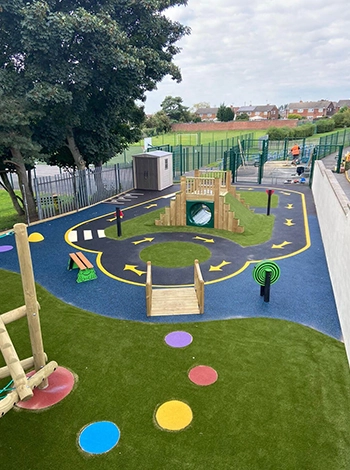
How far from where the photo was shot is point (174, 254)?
43.4 feet

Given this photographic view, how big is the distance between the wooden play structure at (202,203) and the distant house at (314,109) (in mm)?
119051

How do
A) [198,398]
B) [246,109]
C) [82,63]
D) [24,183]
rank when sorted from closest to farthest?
[198,398] < [82,63] < [24,183] < [246,109]

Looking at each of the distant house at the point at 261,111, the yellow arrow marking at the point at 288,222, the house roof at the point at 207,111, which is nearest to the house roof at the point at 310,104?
the distant house at the point at 261,111

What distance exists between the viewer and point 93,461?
16.5ft

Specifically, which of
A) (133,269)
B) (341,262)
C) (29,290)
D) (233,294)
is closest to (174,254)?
(133,269)

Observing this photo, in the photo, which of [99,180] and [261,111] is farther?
[261,111]

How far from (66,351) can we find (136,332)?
62.7 inches

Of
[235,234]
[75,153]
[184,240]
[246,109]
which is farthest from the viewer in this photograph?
[246,109]

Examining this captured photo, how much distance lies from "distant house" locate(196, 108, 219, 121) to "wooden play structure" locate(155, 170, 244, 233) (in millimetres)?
122676

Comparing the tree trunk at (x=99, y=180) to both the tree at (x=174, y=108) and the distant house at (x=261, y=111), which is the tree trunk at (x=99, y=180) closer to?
the tree at (x=174, y=108)

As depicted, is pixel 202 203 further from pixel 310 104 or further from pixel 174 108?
pixel 310 104

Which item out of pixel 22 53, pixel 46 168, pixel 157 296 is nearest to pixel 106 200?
pixel 22 53

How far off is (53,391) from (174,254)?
24.4 ft

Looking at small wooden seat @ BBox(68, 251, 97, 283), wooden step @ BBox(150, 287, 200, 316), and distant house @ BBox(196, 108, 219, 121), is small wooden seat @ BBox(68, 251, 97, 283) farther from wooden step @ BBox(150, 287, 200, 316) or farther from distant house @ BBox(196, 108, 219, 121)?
distant house @ BBox(196, 108, 219, 121)
